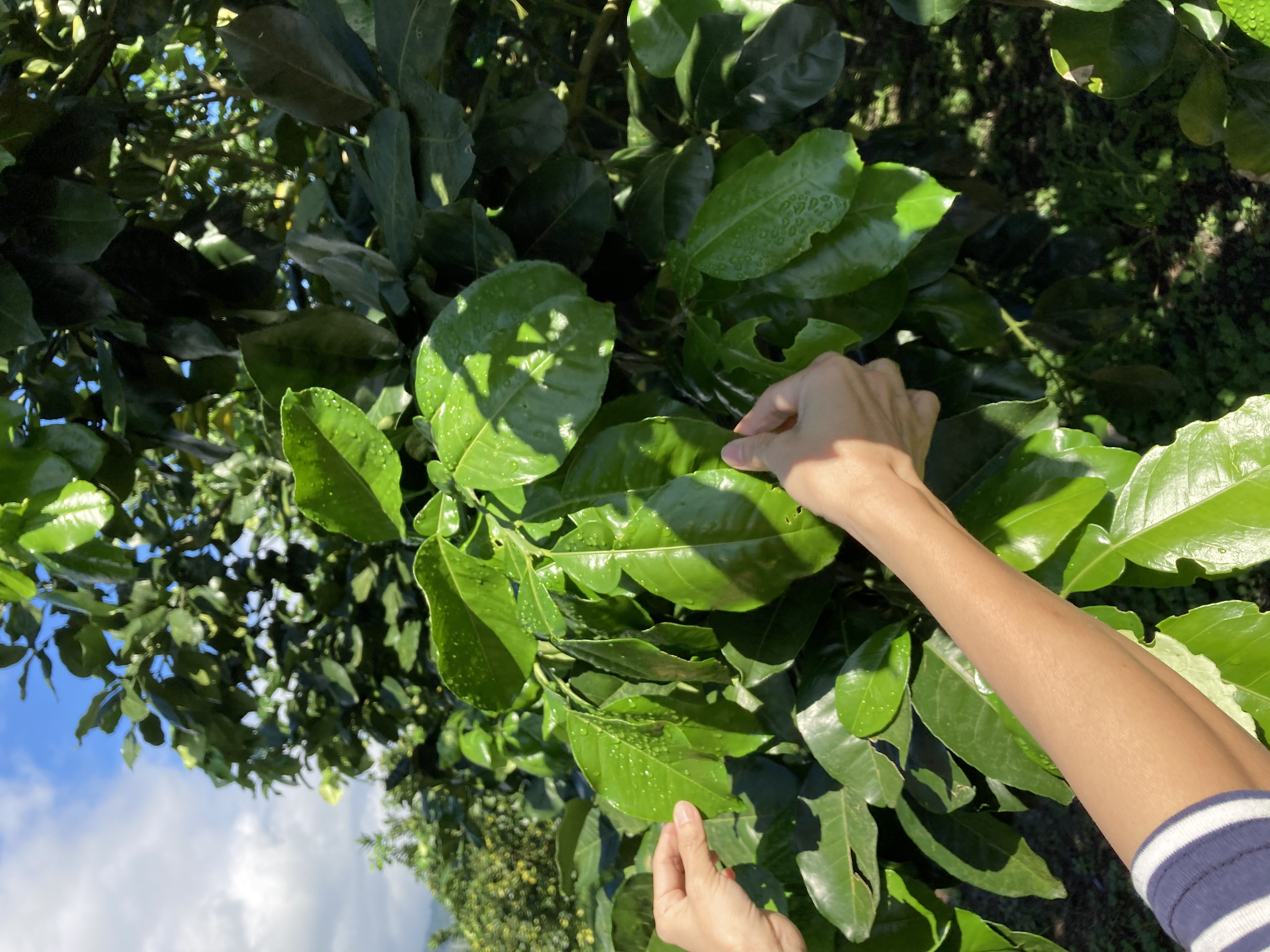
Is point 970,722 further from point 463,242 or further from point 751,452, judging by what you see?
point 463,242

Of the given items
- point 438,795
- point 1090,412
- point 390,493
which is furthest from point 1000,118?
point 438,795

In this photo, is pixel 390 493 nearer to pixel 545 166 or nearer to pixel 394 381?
pixel 394 381

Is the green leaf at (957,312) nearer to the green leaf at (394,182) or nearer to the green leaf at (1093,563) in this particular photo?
the green leaf at (1093,563)

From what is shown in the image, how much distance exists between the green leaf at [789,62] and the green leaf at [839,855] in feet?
2.29

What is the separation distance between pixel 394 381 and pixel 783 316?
371 millimetres

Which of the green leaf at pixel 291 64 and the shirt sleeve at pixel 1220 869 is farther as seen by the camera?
the green leaf at pixel 291 64

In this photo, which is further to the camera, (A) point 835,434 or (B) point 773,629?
(B) point 773,629

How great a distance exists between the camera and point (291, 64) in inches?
27.5

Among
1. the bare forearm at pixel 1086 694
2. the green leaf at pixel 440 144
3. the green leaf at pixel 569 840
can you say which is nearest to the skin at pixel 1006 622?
the bare forearm at pixel 1086 694

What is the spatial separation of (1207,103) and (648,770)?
2.68ft

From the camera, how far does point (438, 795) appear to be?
202cm

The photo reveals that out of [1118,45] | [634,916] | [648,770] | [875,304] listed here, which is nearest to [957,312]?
[875,304]

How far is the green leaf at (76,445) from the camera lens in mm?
754

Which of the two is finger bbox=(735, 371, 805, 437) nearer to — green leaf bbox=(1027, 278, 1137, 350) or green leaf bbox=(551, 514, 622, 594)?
green leaf bbox=(551, 514, 622, 594)
